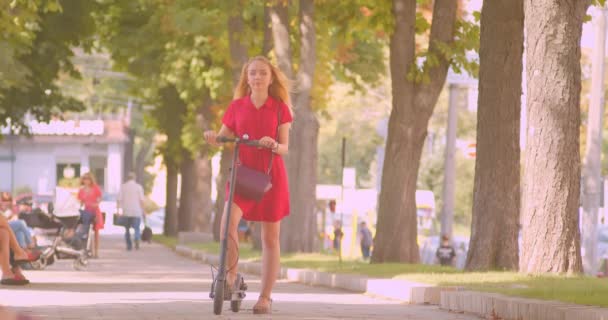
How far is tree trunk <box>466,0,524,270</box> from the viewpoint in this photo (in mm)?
20109

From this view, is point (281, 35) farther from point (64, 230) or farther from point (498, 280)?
point (498, 280)

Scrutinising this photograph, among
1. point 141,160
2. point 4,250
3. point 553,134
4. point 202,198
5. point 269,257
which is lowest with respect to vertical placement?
point 4,250

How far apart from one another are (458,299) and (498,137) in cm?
568

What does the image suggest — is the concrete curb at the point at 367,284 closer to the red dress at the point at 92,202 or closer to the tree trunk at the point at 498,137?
the tree trunk at the point at 498,137

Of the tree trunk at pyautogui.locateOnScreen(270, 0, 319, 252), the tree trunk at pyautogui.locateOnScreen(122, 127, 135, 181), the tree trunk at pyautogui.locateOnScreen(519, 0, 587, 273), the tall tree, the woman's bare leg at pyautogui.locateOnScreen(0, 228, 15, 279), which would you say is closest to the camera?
the tree trunk at pyautogui.locateOnScreen(519, 0, 587, 273)

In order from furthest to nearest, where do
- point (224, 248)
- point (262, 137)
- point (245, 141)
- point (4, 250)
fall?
point (4, 250) < point (262, 137) < point (224, 248) < point (245, 141)

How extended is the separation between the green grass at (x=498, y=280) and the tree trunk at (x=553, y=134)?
607 millimetres

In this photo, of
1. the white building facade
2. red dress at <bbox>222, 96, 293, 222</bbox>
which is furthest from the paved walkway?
the white building facade

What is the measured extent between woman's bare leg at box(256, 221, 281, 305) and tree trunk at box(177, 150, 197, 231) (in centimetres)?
3914

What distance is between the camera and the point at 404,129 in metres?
25.0

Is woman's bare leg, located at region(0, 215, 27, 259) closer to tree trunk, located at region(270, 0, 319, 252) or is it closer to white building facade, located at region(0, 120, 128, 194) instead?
tree trunk, located at region(270, 0, 319, 252)

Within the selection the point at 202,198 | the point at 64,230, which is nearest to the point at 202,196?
the point at 202,198

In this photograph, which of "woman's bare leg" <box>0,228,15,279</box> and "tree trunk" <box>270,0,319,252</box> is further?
"tree trunk" <box>270,0,319,252</box>

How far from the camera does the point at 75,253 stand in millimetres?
26156
